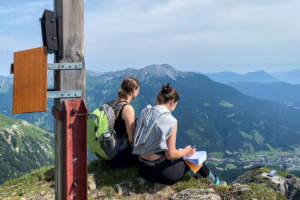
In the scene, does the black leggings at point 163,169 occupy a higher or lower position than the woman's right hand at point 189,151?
lower

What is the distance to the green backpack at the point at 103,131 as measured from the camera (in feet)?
18.6

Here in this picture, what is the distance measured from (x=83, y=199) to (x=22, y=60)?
2.57 m

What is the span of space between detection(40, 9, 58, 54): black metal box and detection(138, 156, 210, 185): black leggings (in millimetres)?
3844

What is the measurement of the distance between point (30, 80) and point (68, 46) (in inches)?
33.0

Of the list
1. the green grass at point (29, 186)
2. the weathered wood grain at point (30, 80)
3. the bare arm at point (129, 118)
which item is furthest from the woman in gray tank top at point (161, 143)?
the green grass at point (29, 186)

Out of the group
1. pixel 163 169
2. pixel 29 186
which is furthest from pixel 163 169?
pixel 29 186

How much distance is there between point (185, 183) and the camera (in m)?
6.68

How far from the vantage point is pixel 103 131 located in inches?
226

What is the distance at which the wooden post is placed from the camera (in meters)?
3.69

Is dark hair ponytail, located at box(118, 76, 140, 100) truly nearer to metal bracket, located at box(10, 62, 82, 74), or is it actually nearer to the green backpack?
the green backpack

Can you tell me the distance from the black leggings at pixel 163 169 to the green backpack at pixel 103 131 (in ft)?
3.15

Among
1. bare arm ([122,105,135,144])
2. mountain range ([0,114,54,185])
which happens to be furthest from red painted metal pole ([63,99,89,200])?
mountain range ([0,114,54,185])

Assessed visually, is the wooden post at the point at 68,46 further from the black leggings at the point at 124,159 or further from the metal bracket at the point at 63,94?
the black leggings at the point at 124,159

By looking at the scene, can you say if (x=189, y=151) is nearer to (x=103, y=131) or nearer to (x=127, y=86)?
Result: (x=103, y=131)
